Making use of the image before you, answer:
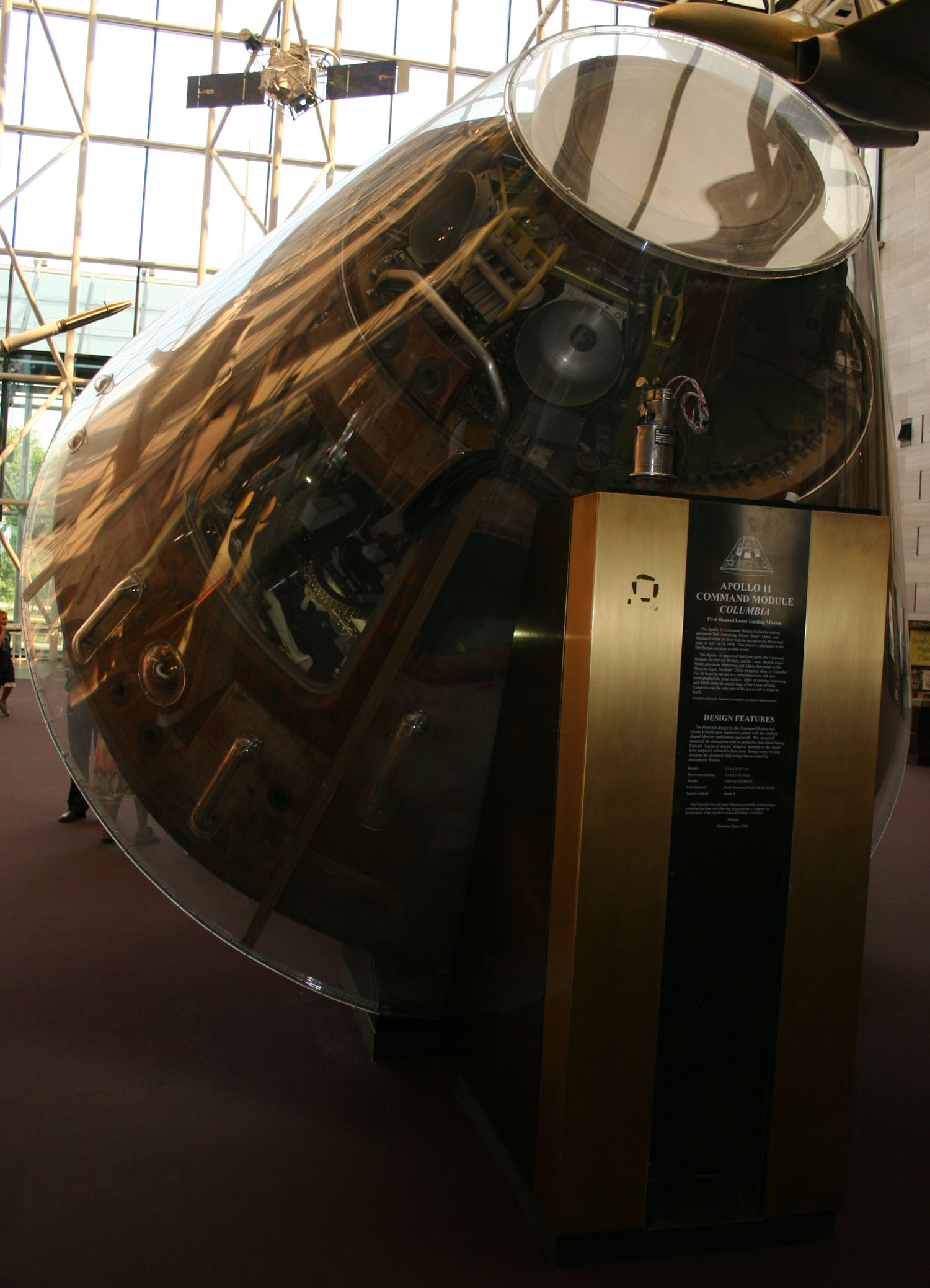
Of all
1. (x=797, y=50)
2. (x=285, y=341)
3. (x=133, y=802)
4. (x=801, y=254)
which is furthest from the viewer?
(x=797, y=50)

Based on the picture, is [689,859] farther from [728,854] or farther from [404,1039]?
[404,1039]

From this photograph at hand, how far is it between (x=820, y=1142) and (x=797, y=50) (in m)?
2.30

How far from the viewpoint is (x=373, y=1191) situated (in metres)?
1.69

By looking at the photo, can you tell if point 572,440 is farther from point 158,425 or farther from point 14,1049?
point 14,1049

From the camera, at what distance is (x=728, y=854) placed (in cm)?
158

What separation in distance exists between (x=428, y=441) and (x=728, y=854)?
2.58 feet

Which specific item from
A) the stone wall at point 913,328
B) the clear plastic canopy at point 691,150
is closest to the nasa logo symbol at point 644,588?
the clear plastic canopy at point 691,150

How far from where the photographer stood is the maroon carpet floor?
1.52 m

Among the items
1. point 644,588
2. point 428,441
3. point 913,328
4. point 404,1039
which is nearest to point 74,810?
point 404,1039

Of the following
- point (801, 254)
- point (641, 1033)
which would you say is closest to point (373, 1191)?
point (641, 1033)

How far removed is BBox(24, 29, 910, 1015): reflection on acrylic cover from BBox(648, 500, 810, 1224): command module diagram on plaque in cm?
16

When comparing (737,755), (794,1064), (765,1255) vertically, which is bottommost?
(765,1255)

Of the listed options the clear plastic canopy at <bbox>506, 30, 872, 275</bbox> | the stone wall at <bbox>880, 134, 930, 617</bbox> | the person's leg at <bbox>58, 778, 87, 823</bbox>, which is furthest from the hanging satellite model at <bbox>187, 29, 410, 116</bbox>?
the clear plastic canopy at <bbox>506, 30, 872, 275</bbox>

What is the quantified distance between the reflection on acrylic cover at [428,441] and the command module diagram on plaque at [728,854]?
0.16 m
